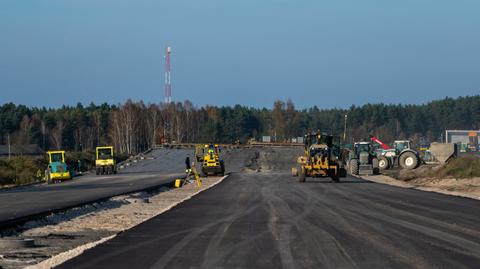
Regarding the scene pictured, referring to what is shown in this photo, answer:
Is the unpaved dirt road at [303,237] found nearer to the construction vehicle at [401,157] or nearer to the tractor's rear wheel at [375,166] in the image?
the construction vehicle at [401,157]

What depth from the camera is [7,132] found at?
19238cm

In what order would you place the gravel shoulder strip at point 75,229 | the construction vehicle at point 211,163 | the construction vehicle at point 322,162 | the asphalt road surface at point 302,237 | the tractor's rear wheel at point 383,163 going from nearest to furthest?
the asphalt road surface at point 302,237 → the gravel shoulder strip at point 75,229 → the construction vehicle at point 322,162 → the construction vehicle at point 211,163 → the tractor's rear wheel at point 383,163

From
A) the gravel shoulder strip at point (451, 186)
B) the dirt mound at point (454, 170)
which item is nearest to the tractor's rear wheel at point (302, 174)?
the gravel shoulder strip at point (451, 186)

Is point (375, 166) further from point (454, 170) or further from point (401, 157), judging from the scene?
point (454, 170)

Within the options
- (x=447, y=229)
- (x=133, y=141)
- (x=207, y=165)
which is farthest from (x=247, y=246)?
(x=133, y=141)

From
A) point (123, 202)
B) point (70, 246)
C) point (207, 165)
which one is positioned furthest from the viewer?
point (207, 165)

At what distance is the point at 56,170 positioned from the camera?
204 feet

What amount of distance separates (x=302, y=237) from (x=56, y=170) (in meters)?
47.6

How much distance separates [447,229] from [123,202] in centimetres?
1816

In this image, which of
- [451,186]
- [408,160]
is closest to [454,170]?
[451,186]

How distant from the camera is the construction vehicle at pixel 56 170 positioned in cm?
6156

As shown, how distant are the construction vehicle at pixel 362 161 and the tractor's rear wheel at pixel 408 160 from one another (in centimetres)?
207

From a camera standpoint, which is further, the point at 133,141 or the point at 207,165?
the point at 133,141

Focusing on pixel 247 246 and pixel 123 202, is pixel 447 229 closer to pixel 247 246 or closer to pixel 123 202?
pixel 247 246
